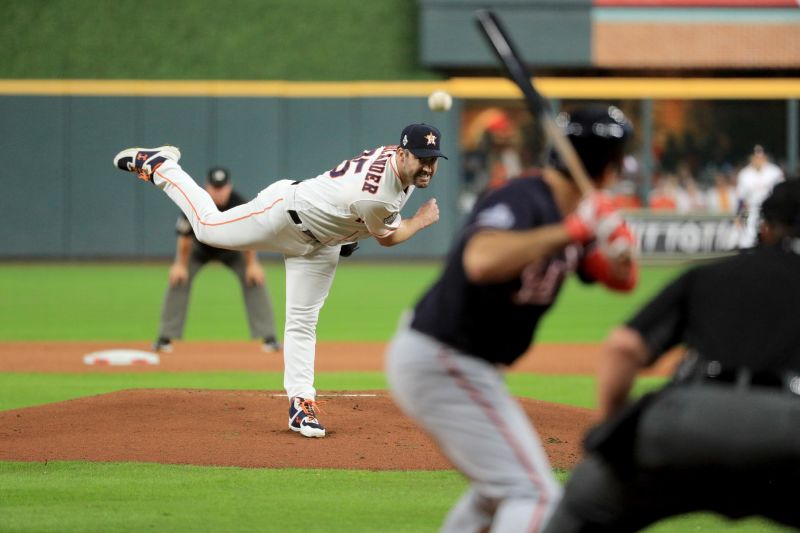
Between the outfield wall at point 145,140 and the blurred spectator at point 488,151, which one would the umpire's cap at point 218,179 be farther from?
the blurred spectator at point 488,151

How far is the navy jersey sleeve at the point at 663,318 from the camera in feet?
11.5

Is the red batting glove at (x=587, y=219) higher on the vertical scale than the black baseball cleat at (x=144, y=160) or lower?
lower

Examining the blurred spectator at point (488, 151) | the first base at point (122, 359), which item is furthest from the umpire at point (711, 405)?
the blurred spectator at point (488, 151)

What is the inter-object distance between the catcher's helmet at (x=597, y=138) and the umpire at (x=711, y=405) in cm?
68

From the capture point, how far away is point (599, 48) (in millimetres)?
29812

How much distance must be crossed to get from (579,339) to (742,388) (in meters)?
12.6

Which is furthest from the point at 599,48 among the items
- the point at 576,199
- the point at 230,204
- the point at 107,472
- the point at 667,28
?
the point at 576,199

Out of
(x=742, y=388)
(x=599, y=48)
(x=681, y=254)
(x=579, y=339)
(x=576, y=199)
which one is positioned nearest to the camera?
(x=742, y=388)

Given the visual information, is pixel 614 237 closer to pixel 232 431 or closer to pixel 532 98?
pixel 532 98

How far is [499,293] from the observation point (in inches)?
160

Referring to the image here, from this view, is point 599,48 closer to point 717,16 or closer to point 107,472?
point 717,16

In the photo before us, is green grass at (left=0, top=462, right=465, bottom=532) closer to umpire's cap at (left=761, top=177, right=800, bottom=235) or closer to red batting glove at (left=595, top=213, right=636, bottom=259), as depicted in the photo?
red batting glove at (left=595, top=213, right=636, bottom=259)

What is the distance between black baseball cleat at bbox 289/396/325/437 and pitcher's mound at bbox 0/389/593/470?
0.05 meters

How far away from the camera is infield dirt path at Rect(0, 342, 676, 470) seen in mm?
7578
